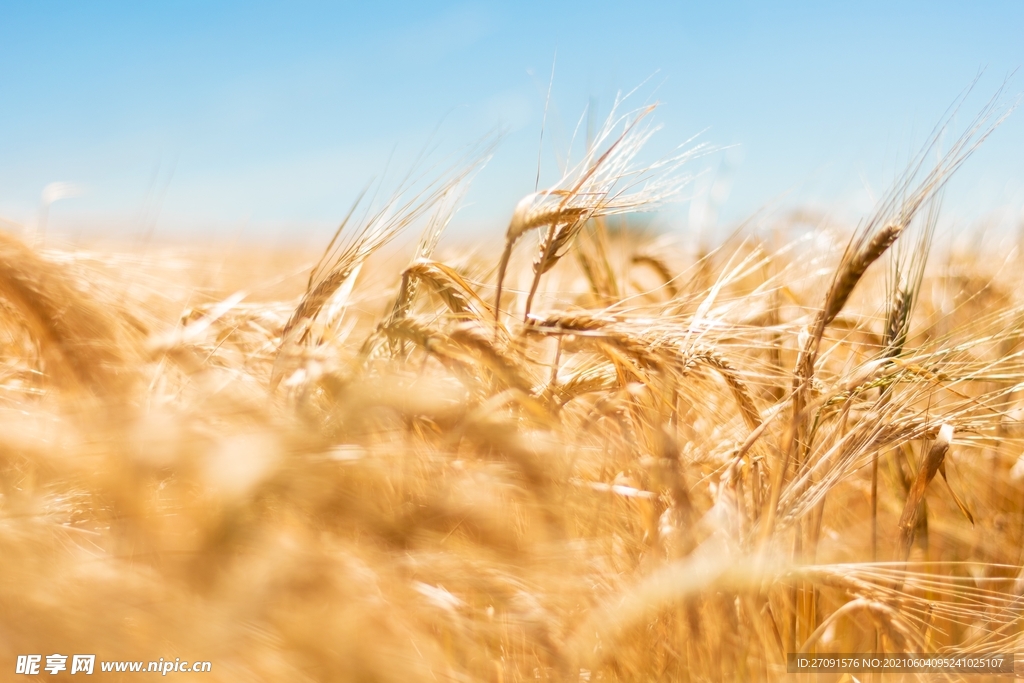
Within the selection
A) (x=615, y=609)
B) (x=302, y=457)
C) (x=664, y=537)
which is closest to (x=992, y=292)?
(x=664, y=537)

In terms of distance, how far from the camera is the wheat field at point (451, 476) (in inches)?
19.1

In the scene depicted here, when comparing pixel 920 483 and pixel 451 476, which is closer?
pixel 451 476

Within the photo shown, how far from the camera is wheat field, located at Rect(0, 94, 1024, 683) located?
49 cm

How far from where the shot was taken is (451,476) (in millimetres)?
663

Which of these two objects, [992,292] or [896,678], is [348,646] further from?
[992,292]

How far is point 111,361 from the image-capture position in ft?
2.48

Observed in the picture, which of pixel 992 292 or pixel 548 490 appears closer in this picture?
pixel 548 490

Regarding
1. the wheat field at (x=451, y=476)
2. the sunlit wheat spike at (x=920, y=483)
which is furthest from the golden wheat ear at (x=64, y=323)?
the sunlit wheat spike at (x=920, y=483)

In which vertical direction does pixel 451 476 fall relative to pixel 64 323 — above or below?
below

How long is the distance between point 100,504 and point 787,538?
32.4 inches

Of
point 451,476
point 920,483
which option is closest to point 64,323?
point 451,476

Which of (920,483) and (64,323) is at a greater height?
(64,323)

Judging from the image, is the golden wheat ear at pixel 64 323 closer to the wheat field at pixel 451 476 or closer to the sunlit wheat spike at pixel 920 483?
the wheat field at pixel 451 476

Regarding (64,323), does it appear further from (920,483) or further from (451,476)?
(920,483)
